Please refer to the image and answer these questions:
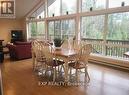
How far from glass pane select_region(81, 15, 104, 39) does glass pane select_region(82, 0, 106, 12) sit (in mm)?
371

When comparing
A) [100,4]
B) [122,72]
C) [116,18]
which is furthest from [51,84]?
[100,4]

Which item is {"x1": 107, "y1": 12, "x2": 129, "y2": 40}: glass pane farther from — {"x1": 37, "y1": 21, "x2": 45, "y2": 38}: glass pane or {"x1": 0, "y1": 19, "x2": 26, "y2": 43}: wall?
{"x1": 0, "y1": 19, "x2": 26, "y2": 43}: wall

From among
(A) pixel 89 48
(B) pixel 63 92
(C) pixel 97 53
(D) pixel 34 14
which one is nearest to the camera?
(B) pixel 63 92

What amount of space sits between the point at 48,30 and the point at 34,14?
186 centimetres

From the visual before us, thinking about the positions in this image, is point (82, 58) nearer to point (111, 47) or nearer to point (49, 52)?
point (49, 52)

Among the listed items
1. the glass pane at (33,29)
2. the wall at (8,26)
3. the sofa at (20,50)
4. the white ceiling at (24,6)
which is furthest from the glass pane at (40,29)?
the sofa at (20,50)

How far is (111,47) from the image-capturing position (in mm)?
5789

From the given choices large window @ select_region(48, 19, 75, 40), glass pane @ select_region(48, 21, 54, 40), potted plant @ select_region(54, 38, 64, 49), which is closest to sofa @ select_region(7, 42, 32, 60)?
large window @ select_region(48, 19, 75, 40)

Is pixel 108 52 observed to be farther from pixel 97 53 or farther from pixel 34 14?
pixel 34 14

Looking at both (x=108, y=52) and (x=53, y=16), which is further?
(x=53, y=16)

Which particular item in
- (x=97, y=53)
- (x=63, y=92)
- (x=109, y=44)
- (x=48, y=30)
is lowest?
(x=63, y=92)

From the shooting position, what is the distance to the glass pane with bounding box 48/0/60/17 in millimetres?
8328

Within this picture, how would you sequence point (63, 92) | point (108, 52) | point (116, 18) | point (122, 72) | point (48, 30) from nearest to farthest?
point (63, 92) < point (122, 72) < point (116, 18) < point (108, 52) < point (48, 30)

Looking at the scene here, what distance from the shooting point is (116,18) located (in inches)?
220
